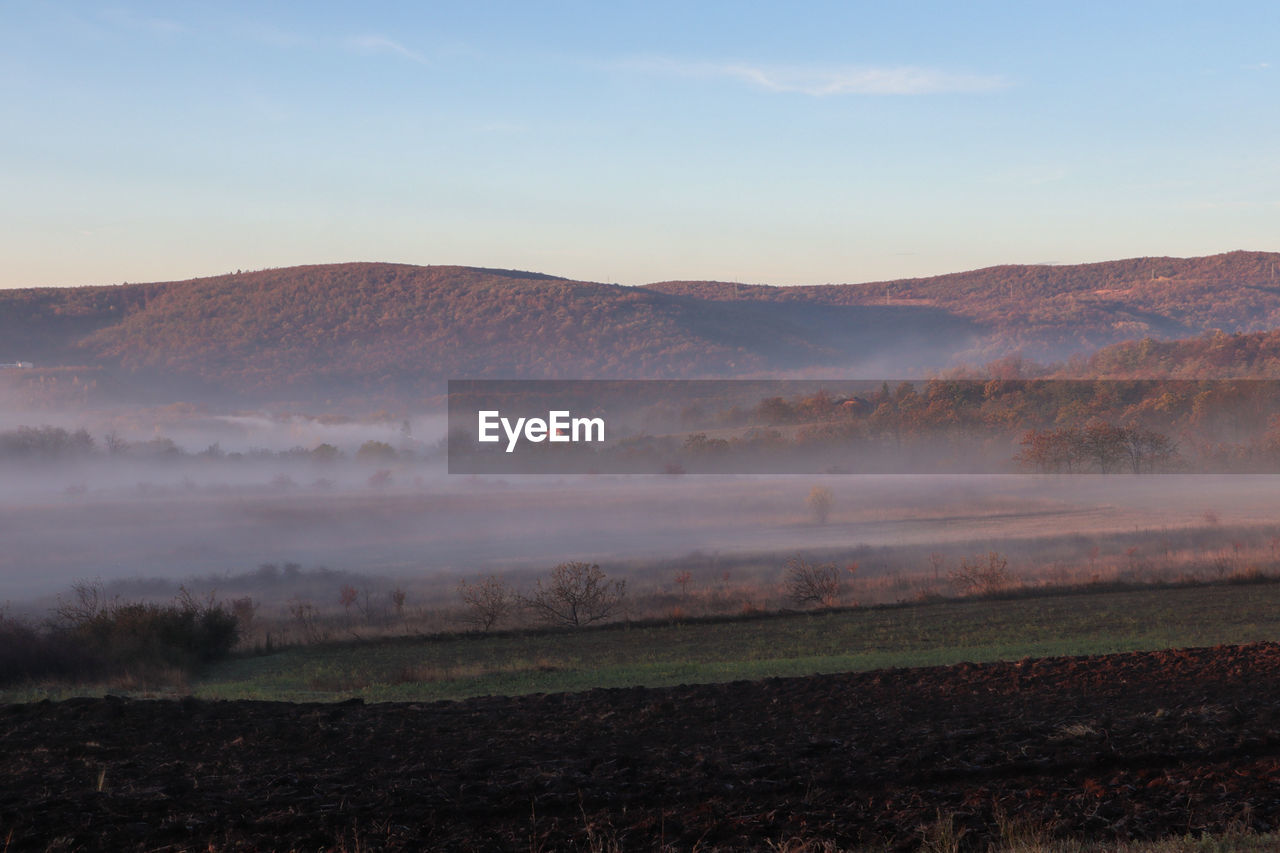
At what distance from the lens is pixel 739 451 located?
391 feet

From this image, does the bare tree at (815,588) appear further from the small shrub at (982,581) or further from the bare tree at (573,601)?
the bare tree at (573,601)

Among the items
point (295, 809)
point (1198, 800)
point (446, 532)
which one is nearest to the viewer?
point (1198, 800)

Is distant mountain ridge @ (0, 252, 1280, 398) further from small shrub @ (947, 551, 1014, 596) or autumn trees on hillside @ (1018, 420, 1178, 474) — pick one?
small shrub @ (947, 551, 1014, 596)

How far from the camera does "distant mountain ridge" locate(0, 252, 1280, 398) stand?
449ft

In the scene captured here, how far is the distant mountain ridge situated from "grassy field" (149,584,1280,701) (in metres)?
103

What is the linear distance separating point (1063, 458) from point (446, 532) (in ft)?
193

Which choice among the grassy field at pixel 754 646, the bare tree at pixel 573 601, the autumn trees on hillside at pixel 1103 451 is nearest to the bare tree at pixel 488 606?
the bare tree at pixel 573 601

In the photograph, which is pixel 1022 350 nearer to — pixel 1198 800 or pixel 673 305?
pixel 673 305

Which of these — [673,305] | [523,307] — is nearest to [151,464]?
[523,307]

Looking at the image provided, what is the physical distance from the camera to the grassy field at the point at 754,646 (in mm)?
22266

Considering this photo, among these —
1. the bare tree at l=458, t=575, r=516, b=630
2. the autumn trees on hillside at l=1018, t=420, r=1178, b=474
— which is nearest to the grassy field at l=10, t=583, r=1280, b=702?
the bare tree at l=458, t=575, r=516, b=630

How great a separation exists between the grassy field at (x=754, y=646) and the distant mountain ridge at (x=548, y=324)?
337 ft

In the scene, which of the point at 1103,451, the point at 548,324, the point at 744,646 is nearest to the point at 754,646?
the point at 744,646

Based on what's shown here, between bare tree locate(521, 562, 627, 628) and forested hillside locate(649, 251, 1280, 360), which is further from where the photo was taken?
forested hillside locate(649, 251, 1280, 360)
